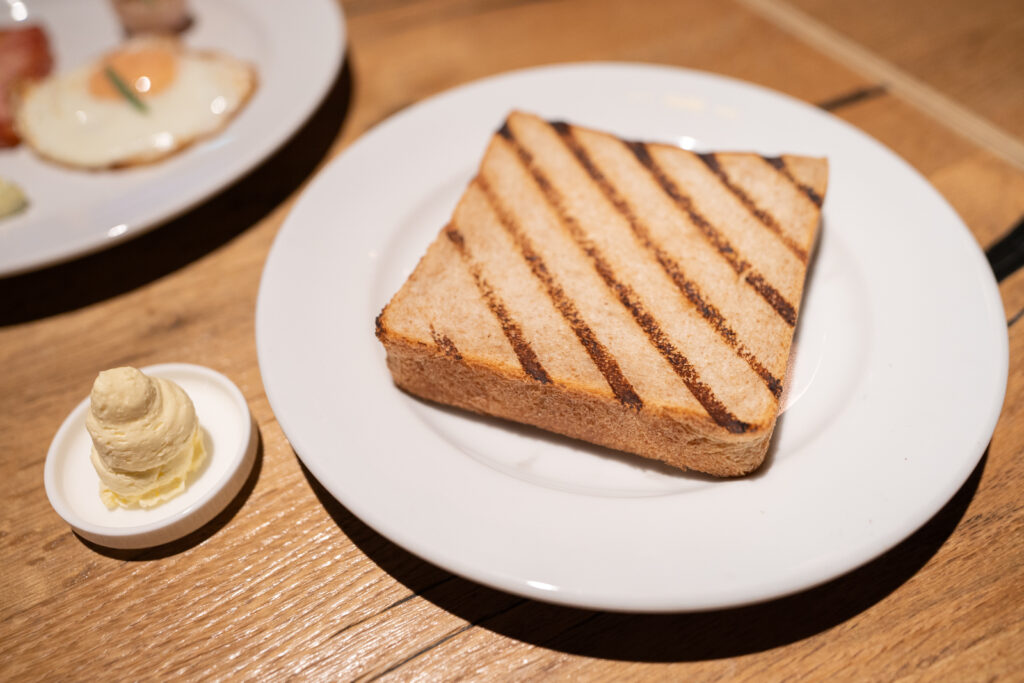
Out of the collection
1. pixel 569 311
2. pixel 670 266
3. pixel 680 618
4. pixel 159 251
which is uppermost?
pixel 670 266

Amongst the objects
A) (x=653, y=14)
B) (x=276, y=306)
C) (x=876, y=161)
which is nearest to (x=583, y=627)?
(x=276, y=306)

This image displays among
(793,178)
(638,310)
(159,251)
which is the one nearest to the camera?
(638,310)

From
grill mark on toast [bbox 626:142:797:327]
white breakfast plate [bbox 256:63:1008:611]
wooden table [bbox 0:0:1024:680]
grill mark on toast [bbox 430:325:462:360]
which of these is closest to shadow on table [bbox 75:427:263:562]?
wooden table [bbox 0:0:1024:680]

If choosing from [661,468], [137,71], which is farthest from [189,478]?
[137,71]

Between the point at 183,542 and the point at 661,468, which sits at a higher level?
the point at 661,468

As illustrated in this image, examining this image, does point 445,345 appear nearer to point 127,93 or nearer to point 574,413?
point 574,413
